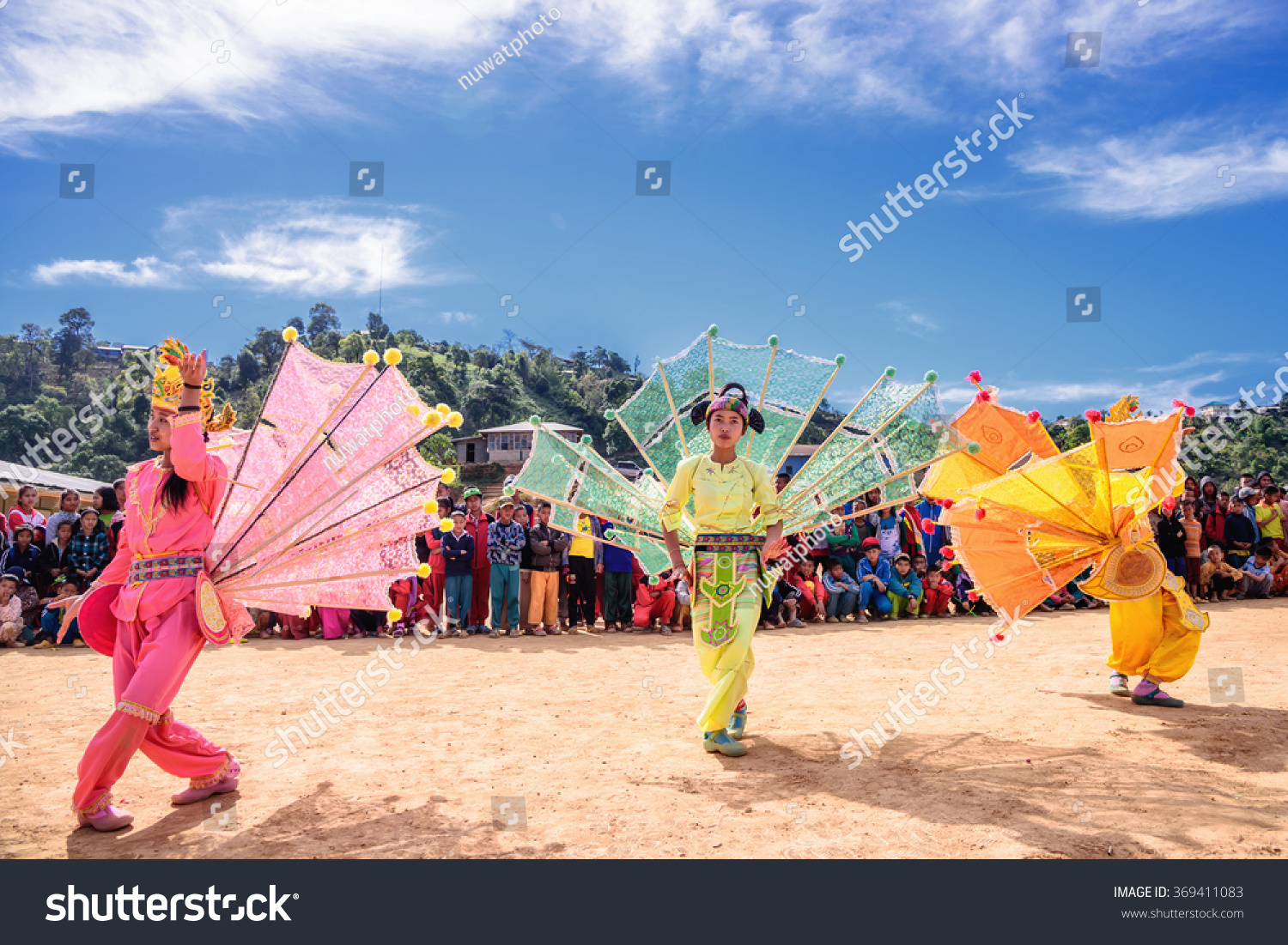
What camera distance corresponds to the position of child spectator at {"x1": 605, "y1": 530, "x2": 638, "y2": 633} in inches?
466

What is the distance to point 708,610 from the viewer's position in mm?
5285

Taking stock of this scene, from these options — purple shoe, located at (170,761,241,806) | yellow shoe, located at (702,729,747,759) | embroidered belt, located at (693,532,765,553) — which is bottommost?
purple shoe, located at (170,761,241,806)

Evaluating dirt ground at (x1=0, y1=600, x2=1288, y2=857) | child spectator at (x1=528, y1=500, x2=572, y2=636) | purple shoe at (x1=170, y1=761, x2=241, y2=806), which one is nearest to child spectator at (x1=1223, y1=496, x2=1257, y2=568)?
dirt ground at (x1=0, y1=600, x2=1288, y2=857)

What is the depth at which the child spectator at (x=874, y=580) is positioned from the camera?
1255 centimetres

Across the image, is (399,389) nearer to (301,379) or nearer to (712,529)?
(301,379)

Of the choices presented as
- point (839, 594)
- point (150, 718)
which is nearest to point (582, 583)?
point (839, 594)

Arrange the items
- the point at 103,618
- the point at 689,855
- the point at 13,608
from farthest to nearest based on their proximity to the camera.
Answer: the point at 13,608
the point at 103,618
the point at 689,855

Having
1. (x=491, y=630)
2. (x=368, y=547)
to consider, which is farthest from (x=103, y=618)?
(x=491, y=630)

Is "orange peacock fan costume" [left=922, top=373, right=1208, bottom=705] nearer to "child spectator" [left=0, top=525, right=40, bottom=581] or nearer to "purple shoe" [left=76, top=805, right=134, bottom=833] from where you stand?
"purple shoe" [left=76, top=805, right=134, bottom=833]

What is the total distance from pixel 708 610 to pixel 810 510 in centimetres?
120

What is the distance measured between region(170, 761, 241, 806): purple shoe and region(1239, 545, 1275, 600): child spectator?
15.3 m

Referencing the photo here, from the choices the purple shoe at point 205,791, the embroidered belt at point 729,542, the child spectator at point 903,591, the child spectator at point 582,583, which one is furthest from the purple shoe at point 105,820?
the child spectator at point 903,591

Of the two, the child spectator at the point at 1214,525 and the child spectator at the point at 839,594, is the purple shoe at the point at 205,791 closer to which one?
the child spectator at the point at 839,594

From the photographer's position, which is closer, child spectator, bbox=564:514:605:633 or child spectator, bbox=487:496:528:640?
child spectator, bbox=487:496:528:640
